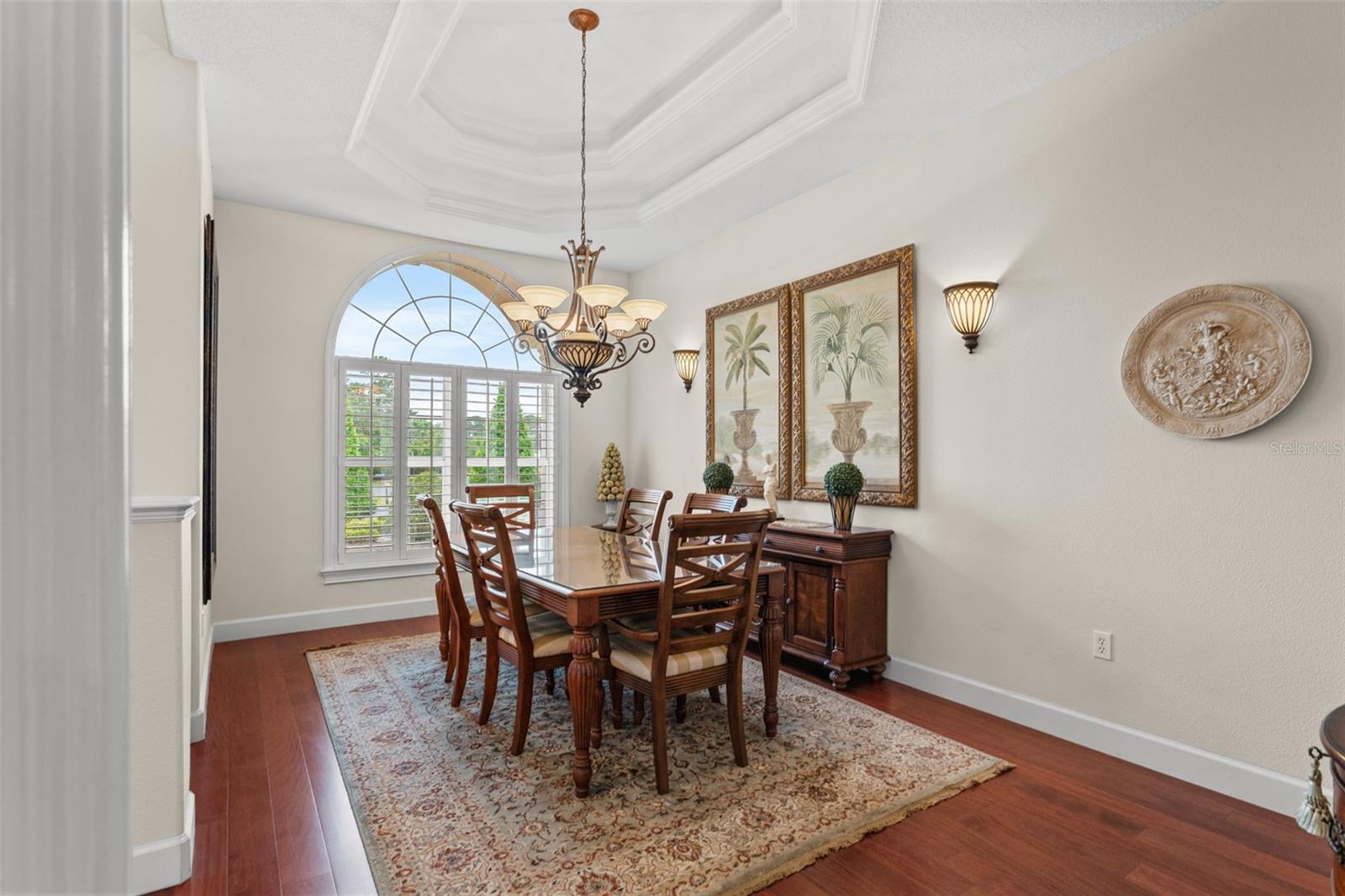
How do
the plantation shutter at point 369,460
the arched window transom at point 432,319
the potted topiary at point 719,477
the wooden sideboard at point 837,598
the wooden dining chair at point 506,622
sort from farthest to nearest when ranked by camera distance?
the arched window transom at point 432,319 < the plantation shutter at point 369,460 < the potted topiary at point 719,477 < the wooden sideboard at point 837,598 < the wooden dining chair at point 506,622

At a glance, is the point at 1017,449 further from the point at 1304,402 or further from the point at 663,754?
the point at 663,754

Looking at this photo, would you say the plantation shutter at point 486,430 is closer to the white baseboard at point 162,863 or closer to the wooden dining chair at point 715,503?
the wooden dining chair at point 715,503

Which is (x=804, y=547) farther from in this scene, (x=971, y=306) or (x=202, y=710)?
(x=202, y=710)

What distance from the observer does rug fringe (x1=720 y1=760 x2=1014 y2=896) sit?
1860 millimetres

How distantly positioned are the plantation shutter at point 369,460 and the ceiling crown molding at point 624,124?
1328mm

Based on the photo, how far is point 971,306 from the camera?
125 inches

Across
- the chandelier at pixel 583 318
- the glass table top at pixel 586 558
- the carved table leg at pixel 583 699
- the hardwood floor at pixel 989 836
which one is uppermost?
the chandelier at pixel 583 318

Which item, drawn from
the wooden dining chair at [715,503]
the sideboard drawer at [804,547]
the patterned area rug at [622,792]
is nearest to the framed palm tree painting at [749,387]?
the sideboard drawer at [804,547]

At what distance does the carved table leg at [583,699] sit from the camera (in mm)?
2297

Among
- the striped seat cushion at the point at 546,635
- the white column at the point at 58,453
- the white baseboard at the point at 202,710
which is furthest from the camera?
the white baseboard at the point at 202,710

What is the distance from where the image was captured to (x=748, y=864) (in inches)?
76.4

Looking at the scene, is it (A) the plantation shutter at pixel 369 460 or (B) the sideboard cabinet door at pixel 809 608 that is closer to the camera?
(B) the sideboard cabinet door at pixel 809 608

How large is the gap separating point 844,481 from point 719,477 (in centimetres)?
121

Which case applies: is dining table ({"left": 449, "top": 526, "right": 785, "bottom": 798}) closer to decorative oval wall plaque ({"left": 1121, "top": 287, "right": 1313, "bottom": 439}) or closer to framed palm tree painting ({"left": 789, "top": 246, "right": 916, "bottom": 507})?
framed palm tree painting ({"left": 789, "top": 246, "right": 916, "bottom": 507})
